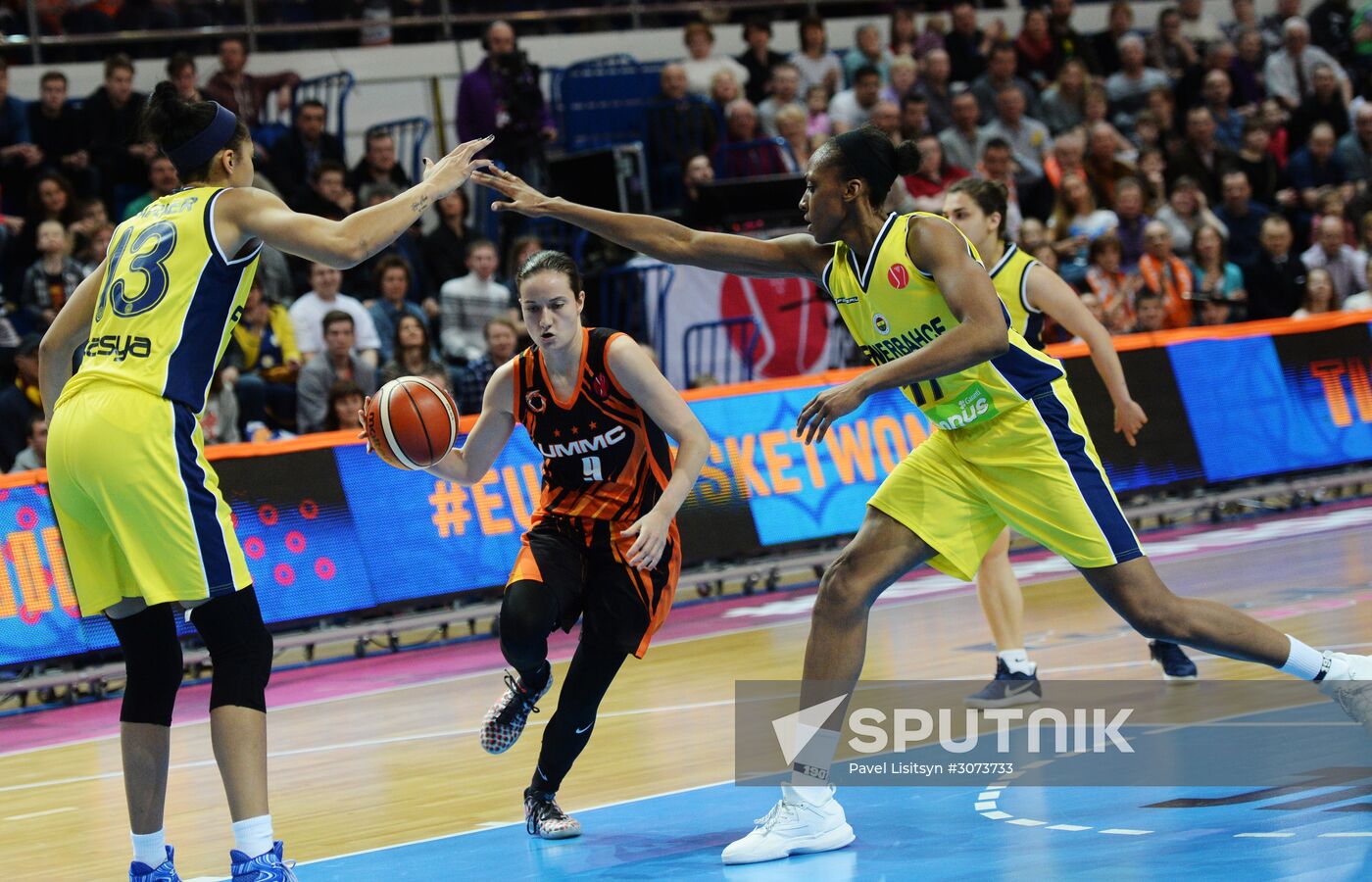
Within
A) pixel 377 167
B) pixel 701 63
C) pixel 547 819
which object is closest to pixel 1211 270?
pixel 701 63

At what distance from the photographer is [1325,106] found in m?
18.6

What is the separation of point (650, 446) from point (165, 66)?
10.3 m

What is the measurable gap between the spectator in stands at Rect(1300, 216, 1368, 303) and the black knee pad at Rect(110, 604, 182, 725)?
42.0 feet

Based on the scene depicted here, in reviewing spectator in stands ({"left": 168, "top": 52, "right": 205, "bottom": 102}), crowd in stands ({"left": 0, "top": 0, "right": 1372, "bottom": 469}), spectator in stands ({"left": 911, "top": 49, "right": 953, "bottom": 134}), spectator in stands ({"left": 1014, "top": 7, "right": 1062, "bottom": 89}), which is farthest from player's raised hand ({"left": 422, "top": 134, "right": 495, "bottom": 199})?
spectator in stands ({"left": 1014, "top": 7, "right": 1062, "bottom": 89})

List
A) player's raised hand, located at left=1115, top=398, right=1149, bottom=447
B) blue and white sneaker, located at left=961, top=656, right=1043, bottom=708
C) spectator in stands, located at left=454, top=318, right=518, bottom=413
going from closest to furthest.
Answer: blue and white sneaker, located at left=961, top=656, right=1043, bottom=708 < player's raised hand, located at left=1115, top=398, right=1149, bottom=447 < spectator in stands, located at left=454, top=318, right=518, bottom=413

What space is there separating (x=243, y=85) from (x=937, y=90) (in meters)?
6.50

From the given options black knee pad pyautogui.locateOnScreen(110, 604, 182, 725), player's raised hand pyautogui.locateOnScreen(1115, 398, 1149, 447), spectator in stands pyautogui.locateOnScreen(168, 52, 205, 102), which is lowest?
black knee pad pyautogui.locateOnScreen(110, 604, 182, 725)

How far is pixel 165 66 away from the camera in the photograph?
14.8 meters

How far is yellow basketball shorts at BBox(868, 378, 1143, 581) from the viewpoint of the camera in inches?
223

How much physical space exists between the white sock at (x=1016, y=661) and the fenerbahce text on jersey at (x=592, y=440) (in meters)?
2.23

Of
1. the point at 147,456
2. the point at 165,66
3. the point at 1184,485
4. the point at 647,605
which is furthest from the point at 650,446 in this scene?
the point at 165,66

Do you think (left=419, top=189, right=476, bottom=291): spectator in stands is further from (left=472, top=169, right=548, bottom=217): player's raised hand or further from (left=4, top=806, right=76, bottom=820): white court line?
(left=472, top=169, right=548, bottom=217): player's raised hand

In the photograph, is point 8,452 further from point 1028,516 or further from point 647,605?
point 1028,516

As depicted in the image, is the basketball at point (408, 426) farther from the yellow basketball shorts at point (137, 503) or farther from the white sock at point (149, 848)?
the white sock at point (149, 848)
